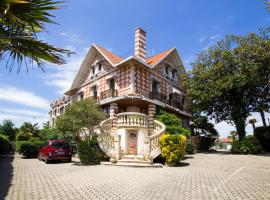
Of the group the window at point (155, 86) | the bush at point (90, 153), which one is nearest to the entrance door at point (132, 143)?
the bush at point (90, 153)

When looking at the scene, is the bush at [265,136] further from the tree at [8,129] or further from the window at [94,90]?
the tree at [8,129]

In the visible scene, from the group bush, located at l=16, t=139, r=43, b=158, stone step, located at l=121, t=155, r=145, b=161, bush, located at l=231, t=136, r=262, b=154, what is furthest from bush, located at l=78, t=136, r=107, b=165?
bush, located at l=231, t=136, r=262, b=154

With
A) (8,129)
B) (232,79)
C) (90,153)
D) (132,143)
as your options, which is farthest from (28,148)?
(8,129)

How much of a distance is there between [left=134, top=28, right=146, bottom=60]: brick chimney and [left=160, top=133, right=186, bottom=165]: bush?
1007 centimetres

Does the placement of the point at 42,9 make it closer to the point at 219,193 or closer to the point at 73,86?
the point at 219,193

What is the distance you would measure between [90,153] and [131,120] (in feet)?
12.1

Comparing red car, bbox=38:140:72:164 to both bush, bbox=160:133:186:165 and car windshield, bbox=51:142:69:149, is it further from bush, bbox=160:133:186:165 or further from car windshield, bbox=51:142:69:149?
bush, bbox=160:133:186:165

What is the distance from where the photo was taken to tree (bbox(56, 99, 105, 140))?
55.6 feet

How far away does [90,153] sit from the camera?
16.2 m

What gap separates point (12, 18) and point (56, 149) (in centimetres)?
1477

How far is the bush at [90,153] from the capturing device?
16.1 metres

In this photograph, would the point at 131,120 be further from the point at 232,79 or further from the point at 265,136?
the point at 265,136

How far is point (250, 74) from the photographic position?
2194 centimetres

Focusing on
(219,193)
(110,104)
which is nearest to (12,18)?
(219,193)
